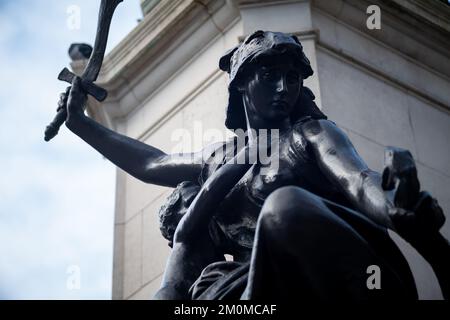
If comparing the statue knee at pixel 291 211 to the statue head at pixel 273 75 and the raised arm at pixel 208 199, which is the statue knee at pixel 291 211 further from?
the statue head at pixel 273 75

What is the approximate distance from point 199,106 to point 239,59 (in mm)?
3938

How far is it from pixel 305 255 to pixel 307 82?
15.0 feet

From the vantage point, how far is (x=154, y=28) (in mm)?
10844

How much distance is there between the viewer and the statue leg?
16.7 feet

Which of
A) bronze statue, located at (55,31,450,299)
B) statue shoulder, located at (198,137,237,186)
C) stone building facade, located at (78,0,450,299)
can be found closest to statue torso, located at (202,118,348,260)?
bronze statue, located at (55,31,450,299)

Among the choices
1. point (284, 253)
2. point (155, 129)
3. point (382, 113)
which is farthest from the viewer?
point (155, 129)


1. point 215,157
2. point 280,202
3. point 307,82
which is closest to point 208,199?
point 215,157

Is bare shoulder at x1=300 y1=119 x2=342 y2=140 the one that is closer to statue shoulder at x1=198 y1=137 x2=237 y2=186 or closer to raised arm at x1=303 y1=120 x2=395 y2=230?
raised arm at x1=303 y1=120 x2=395 y2=230

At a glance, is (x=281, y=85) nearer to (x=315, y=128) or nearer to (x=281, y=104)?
(x=281, y=104)

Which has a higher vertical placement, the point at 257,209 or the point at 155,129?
the point at 155,129

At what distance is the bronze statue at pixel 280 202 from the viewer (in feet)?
16.7

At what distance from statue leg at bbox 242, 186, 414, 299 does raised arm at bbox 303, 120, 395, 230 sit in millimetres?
213
